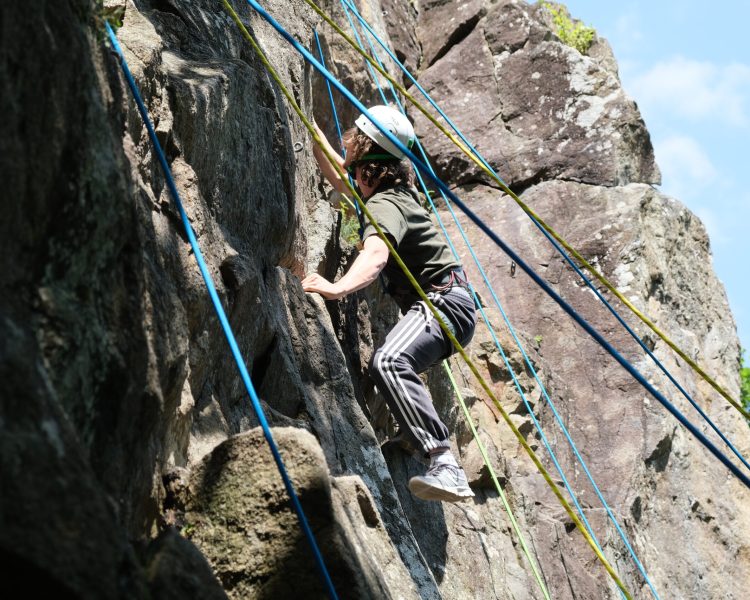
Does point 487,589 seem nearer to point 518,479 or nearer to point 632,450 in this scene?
point 518,479

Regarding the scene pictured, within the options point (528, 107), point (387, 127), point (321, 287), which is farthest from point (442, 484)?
point (528, 107)

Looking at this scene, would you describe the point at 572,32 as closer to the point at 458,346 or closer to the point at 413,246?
the point at 413,246

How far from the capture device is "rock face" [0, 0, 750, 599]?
2156mm

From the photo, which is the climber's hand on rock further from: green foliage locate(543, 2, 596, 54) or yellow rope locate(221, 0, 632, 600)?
green foliage locate(543, 2, 596, 54)

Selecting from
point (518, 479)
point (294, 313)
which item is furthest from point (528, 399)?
point (294, 313)

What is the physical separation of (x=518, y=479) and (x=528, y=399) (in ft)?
2.44

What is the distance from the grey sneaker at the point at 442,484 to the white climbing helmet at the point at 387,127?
1619 millimetres

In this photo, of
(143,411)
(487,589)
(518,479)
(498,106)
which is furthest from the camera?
(498,106)

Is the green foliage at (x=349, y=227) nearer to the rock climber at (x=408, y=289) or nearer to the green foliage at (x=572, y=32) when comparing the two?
the rock climber at (x=408, y=289)

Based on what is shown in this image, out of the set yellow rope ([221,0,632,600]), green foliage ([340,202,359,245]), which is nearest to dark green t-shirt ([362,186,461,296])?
yellow rope ([221,0,632,600])

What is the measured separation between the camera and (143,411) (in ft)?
8.57

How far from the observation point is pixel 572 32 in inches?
495

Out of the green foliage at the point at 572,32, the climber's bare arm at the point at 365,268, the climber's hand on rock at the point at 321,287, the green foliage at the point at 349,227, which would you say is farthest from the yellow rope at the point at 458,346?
the green foliage at the point at 572,32

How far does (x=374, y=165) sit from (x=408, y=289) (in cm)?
66
